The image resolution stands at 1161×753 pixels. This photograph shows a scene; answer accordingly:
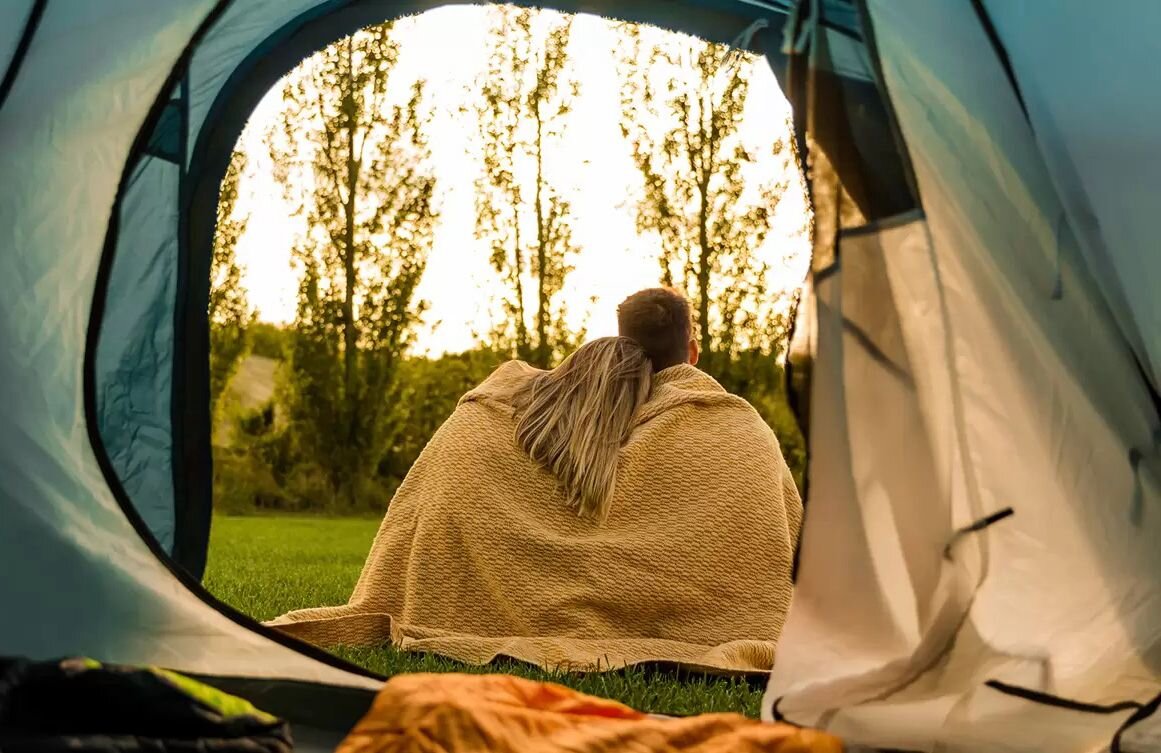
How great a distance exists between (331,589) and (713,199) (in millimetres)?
5239

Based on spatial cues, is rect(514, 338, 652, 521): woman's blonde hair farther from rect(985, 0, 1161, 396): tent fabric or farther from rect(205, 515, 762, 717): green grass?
rect(985, 0, 1161, 396): tent fabric

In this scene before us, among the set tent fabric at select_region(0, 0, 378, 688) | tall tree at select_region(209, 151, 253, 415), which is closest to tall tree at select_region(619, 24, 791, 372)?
tall tree at select_region(209, 151, 253, 415)

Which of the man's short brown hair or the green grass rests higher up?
the man's short brown hair

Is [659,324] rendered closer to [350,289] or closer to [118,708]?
[118,708]

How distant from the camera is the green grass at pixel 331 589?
2799mm

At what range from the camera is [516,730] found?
185 cm

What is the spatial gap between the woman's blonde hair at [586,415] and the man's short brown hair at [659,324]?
0.19 feet

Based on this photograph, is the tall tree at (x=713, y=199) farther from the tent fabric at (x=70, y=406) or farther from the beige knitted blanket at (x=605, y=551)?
the tent fabric at (x=70, y=406)

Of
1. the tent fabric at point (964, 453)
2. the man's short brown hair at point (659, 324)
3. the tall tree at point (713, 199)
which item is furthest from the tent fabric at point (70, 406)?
the tall tree at point (713, 199)

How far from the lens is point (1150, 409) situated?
202 centimetres

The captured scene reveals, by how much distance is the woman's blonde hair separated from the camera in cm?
353

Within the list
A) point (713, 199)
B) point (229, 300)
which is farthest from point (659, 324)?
point (229, 300)

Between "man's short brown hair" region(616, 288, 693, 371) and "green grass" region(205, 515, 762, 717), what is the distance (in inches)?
42.8

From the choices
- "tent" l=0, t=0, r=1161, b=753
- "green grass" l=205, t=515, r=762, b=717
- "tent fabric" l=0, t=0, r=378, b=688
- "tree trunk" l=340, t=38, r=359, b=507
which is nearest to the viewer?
"tent" l=0, t=0, r=1161, b=753
